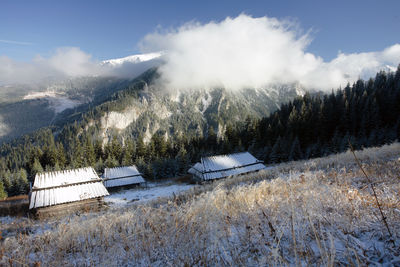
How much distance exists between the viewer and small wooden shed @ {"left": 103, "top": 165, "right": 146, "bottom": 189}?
36.4m

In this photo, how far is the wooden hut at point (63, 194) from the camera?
20.0m

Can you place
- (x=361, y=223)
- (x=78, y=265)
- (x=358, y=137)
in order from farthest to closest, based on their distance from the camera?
(x=358, y=137), (x=78, y=265), (x=361, y=223)

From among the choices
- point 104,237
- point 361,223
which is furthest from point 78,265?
point 361,223

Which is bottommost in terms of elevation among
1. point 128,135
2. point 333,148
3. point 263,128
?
point 333,148

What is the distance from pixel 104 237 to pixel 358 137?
5595cm

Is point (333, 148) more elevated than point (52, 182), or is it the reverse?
point (52, 182)

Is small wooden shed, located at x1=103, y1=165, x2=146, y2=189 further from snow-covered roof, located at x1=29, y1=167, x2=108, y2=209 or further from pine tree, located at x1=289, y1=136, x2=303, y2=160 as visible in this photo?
pine tree, located at x1=289, y1=136, x2=303, y2=160

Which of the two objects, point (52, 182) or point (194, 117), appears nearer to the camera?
point (52, 182)

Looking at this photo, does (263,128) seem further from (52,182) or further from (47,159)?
(47,159)

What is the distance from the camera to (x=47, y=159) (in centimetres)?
6456

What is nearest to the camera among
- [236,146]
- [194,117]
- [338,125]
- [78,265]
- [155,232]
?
[78,265]

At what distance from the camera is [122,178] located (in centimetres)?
3812

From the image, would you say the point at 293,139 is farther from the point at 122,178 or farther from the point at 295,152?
the point at 122,178

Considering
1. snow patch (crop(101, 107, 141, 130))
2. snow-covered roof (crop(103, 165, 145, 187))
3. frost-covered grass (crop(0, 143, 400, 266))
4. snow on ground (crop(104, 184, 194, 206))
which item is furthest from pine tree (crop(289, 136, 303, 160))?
snow patch (crop(101, 107, 141, 130))
